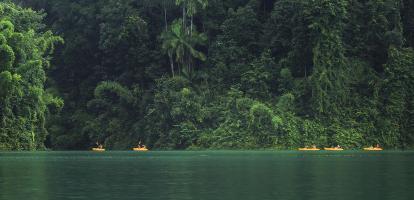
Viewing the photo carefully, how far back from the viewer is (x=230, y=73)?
70125 mm

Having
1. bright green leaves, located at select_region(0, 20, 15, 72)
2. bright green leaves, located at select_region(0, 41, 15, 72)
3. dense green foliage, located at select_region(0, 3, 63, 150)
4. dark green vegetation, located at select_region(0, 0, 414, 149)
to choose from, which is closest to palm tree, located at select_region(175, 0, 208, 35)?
dark green vegetation, located at select_region(0, 0, 414, 149)

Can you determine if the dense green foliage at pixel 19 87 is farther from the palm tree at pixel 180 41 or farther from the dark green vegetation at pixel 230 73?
the palm tree at pixel 180 41

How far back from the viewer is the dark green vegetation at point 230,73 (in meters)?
66.0

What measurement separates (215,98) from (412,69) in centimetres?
1641

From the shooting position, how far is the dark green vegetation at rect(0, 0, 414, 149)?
2598 inches

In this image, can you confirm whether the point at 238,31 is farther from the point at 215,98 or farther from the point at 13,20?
the point at 13,20

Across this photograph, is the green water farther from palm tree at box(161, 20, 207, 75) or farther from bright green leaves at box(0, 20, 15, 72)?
palm tree at box(161, 20, 207, 75)

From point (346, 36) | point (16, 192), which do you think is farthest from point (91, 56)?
point (16, 192)

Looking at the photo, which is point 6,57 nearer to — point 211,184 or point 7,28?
point 7,28

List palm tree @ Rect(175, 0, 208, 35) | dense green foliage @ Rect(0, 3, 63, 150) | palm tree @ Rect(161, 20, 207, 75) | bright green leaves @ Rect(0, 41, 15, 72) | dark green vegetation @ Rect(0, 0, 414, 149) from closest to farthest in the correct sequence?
bright green leaves @ Rect(0, 41, 15, 72)
dense green foliage @ Rect(0, 3, 63, 150)
dark green vegetation @ Rect(0, 0, 414, 149)
palm tree @ Rect(175, 0, 208, 35)
palm tree @ Rect(161, 20, 207, 75)

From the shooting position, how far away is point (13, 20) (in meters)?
60.2

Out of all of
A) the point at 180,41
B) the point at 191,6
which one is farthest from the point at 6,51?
the point at 191,6

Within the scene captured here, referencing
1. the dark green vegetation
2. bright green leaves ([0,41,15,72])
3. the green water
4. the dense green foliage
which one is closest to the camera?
the green water

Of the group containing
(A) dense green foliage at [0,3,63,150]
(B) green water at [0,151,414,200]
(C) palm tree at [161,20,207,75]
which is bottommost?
(B) green water at [0,151,414,200]
